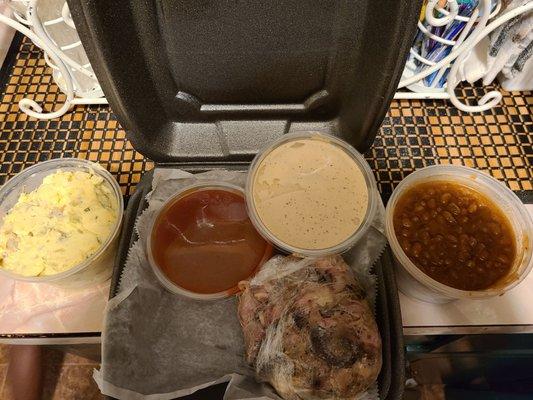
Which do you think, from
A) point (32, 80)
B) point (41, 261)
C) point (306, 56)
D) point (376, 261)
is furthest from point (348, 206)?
point (32, 80)

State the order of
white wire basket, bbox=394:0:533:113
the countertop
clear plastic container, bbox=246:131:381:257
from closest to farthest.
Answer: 1. clear plastic container, bbox=246:131:381:257
2. white wire basket, bbox=394:0:533:113
3. the countertop

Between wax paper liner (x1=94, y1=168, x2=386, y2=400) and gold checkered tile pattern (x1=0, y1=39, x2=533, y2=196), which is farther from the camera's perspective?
gold checkered tile pattern (x1=0, y1=39, x2=533, y2=196)

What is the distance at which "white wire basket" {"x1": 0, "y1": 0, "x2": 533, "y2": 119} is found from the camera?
3.34 ft

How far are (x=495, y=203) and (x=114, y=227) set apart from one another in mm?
826

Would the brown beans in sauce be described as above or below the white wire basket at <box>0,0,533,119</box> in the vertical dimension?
below

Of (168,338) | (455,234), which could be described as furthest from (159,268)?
(455,234)

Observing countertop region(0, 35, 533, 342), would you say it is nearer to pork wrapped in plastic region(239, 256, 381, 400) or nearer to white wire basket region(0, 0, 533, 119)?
white wire basket region(0, 0, 533, 119)

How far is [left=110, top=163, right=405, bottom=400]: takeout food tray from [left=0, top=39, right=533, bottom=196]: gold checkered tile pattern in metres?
0.26

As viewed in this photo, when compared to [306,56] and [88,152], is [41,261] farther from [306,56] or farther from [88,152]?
[306,56]

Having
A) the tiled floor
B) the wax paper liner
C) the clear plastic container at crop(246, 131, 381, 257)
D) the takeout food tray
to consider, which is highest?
the clear plastic container at crop(246, 131, 381, 257)

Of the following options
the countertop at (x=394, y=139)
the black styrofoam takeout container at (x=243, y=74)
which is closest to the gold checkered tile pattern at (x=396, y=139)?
the countertop at (x=394, y=139)

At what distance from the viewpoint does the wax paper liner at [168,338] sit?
77 centimetres

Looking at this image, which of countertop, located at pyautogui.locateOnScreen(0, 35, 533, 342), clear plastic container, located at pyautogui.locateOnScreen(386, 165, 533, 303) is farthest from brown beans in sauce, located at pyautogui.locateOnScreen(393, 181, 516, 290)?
countertop, located at pyautogui.locateOnScreen(0, 35, 533, 342)

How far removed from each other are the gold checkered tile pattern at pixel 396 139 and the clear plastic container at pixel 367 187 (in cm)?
27
